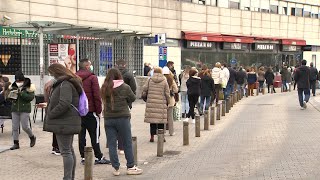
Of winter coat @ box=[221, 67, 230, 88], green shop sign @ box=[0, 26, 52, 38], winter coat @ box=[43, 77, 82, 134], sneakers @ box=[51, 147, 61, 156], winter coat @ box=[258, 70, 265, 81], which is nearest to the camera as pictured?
winter coat @ box=[43, 77, 82, 134]

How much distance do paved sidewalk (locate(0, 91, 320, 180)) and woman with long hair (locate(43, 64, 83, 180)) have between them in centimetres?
127

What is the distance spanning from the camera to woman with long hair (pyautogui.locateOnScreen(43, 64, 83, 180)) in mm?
6475

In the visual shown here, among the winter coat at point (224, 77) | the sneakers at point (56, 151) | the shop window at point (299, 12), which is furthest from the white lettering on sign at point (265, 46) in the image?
the sneakers at point (56, 151)

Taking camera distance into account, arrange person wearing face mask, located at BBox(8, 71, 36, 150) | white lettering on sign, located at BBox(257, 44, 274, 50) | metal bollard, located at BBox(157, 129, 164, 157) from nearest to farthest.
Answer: metal bollard, located at BBox(157, 129, 164, 157), person wearing face mask, located at BBox(8, 71, 36, 150), white lettering on sign, located at BBox(257, 44, 274, 50)

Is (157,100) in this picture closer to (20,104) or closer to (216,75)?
(20,104)

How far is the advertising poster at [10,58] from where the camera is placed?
19.8 metres

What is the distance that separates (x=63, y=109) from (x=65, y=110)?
0.11ft

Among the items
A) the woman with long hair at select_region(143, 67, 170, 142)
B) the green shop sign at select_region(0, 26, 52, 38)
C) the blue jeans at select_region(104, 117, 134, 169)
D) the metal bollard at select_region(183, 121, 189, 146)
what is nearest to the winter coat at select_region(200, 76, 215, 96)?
the metal bollard at select_region(183, 121, 189, 146)

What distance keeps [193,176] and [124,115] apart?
1.42 m

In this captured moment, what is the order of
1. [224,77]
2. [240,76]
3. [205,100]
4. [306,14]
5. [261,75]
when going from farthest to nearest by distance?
[306,14] → [261,75] → [240,76] → [224,77] → [205,100]

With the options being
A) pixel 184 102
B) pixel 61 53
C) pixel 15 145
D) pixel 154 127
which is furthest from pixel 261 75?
pixel 15 145

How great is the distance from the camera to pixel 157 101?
35.1 ft

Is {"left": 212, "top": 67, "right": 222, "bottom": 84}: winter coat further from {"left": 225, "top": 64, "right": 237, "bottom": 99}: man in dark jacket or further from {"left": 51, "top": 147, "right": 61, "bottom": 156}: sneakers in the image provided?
{"left": 51, "top": 147, "right": 61, "bottom": 156}: sneakers

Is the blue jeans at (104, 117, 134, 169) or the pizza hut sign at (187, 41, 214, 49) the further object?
the pizza hut sign at (187, 41, 214, 49)
